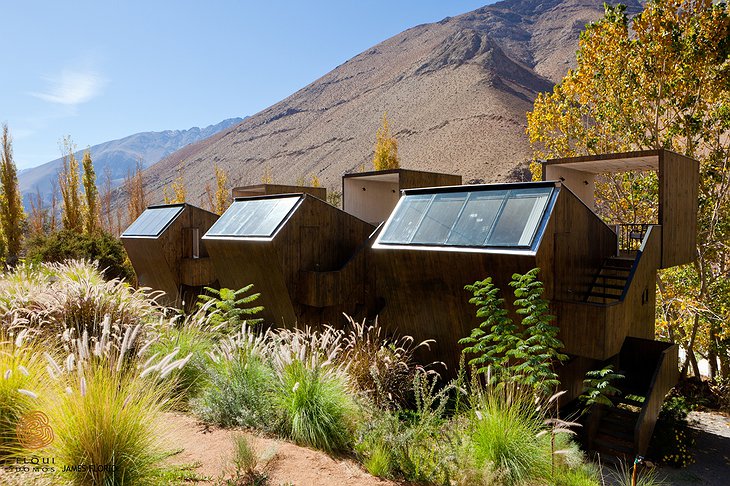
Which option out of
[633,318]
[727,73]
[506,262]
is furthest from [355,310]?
[727,73]

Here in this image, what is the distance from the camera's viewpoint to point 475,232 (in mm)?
6902

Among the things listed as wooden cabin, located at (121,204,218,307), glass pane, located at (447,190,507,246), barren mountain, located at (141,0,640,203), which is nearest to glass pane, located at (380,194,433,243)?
glass pane, located at (447,190,507,246)

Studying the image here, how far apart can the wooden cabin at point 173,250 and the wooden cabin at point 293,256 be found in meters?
2.51

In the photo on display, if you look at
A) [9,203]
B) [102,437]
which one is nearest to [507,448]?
[102,437]

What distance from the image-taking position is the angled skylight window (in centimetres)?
1268

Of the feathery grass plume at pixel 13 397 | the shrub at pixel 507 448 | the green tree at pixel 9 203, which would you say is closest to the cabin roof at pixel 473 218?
the shrub at pixel 507 448

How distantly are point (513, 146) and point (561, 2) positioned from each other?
77.1m

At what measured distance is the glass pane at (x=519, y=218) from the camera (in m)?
6.36

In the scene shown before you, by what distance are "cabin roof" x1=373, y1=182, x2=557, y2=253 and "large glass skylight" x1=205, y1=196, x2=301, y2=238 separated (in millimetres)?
2507

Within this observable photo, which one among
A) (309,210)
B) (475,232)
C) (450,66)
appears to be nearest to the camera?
(475,232)

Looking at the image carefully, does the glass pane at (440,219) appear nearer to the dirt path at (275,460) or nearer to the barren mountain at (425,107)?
the dirt path at (275,460)

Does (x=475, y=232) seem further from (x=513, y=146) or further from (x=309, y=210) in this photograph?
(x=513, y=146)

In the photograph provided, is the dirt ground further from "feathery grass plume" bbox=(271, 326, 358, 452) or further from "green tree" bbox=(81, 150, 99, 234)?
"green tree" bbox=(81, 150, 99, 234)

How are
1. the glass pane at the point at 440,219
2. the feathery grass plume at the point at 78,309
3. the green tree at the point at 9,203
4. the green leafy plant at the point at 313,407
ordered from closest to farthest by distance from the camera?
the green leafy plant at the point at 313,407 → the feathery grass plume at the point at 78,309 → the glass pane at the point at 440,219 → the green tree at the point at 9,203
